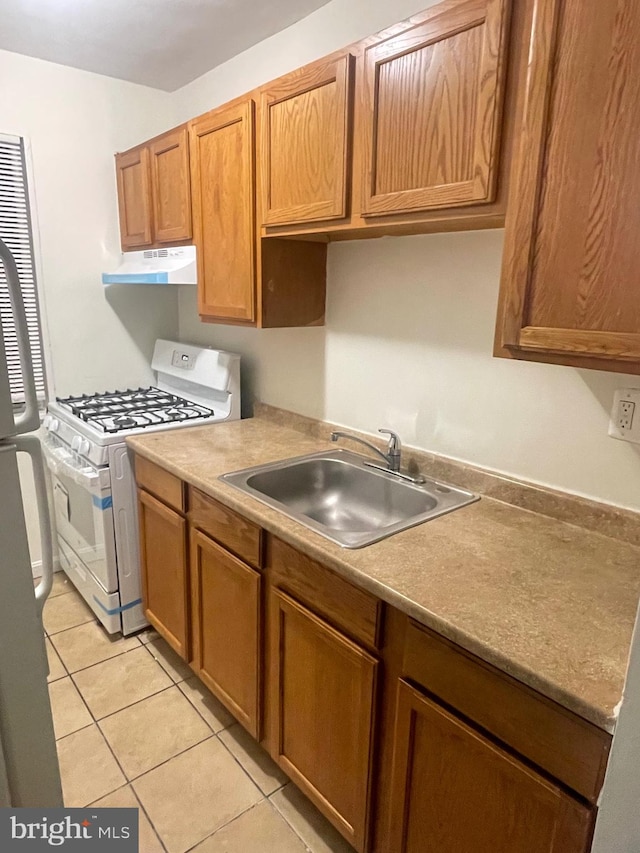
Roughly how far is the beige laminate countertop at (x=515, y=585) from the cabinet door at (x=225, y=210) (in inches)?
30.8

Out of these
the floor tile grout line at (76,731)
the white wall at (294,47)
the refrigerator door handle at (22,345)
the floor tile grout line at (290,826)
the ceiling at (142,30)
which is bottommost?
the floor tile grout line at (290,826)

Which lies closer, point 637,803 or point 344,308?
point 637,803

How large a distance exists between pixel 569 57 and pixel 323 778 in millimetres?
1765

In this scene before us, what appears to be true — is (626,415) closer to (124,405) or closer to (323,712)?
(323,712)

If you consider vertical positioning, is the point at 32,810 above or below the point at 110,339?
below

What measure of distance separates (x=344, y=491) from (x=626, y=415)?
96cm

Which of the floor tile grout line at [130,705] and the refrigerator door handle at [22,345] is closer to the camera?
the refrigerator door handle at [22,345]

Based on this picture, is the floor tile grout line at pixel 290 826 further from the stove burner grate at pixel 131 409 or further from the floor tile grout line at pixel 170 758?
the stove burner grate at pixel 131 409

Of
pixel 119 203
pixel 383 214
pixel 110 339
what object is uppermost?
pixel 119 203

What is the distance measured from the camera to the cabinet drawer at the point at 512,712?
849 mm

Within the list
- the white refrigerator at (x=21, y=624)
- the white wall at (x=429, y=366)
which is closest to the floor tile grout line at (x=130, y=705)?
the white refrigerator at (x=21, y=624)

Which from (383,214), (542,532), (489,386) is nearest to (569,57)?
(383,214)

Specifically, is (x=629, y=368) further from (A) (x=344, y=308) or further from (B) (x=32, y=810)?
(B) (x=32, y=810)

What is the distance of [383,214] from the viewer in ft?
4.77
